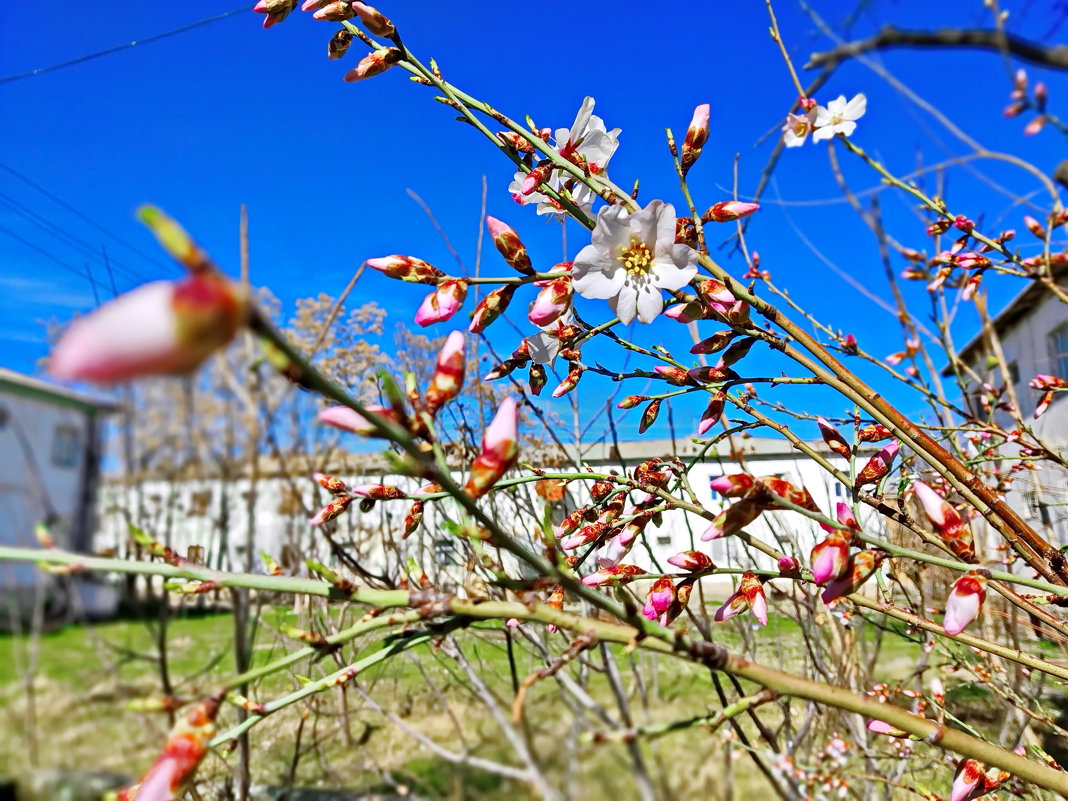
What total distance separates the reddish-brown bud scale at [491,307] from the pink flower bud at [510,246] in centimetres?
2

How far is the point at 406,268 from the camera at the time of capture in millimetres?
517

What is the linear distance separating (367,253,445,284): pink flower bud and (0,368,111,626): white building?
4.18 ft

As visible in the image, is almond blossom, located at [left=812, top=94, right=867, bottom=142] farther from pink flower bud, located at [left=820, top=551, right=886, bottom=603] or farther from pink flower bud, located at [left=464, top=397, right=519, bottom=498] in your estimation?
pink flower bud, located at [left=464, top=397, right=519, bottom=498]

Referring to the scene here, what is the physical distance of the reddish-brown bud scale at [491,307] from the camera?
525 millimetres

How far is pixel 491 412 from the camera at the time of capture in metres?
2.04

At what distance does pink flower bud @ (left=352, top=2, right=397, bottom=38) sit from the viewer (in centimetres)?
63

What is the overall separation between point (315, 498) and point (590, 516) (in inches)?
52.5

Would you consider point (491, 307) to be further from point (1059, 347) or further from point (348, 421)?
point (1059, 347)

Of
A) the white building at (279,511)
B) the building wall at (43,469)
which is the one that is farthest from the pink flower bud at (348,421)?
the building wall at (43,469)

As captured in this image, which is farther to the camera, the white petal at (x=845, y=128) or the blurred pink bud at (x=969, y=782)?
the white petal at (x=845, y=128)

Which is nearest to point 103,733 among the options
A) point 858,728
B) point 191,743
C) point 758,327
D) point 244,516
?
point 244,516

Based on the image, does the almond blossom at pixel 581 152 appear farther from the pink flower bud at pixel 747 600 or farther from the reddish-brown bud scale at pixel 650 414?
the pink flower bud at pixel 747 600

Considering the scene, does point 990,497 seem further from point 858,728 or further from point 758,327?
point 858,728

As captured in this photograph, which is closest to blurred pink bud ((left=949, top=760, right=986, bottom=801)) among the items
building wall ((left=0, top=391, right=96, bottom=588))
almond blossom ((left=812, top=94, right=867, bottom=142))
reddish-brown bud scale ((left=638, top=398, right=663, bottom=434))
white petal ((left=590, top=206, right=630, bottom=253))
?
reddish-brown bud scale ((left=638, top=398, right=663, bottom=434))
